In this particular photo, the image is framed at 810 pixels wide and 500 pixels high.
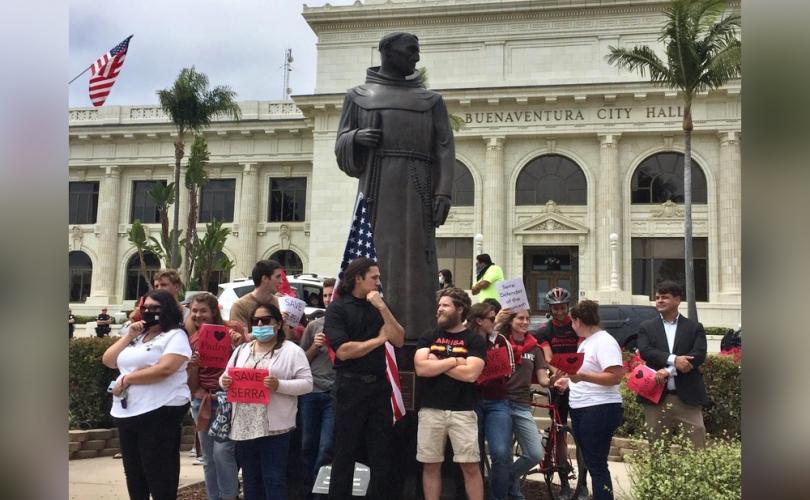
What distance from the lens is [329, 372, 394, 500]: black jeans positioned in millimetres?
4898

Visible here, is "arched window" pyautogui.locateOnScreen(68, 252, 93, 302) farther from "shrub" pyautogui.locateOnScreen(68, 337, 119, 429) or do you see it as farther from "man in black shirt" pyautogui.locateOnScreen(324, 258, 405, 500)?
"man in black shirt" pyautogui.locateOnScreen(324, 258, 405, 500)

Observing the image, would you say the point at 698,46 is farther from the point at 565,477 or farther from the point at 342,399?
the point at 342,399

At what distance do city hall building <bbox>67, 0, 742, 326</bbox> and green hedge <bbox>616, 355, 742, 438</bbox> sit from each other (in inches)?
958

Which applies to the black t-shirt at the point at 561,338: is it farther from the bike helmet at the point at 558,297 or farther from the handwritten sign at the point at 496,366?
the handwritten sign at the point at 496,366

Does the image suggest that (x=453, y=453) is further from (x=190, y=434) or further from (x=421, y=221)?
(x=190, y=434)

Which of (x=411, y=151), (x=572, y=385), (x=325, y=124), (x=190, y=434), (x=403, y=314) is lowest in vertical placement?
(x=190, y=434)

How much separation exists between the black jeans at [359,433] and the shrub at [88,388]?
6.19 meters

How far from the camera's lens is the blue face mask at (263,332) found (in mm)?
5199

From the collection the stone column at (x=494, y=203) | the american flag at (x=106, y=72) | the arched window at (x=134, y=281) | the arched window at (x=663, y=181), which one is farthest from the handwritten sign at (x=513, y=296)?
the arched window at (x=134, y=281)

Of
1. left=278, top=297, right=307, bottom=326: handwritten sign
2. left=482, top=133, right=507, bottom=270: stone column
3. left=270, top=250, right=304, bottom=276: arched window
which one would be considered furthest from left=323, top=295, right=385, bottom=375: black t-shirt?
left=270, top=250, right=304, bottom=276: arched window

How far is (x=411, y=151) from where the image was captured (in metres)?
6.10
